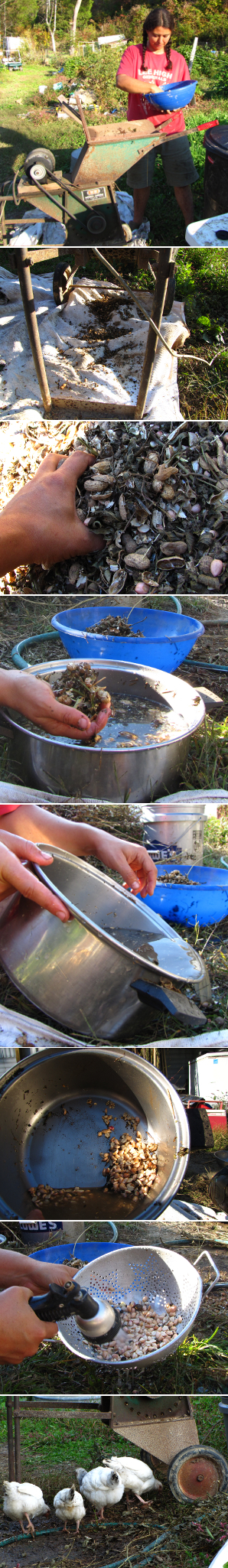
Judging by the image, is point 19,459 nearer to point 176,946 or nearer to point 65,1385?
point 176,946

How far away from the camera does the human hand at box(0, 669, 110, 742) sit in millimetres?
2080

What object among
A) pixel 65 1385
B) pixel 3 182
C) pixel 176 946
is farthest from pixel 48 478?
pixel 65 1385

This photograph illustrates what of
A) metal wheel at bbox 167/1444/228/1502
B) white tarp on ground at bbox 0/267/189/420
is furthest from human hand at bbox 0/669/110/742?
metal wheel at bbox 167/1444/228/1502

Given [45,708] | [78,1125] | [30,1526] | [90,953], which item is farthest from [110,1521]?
[45,708]

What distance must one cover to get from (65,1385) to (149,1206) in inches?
21.7

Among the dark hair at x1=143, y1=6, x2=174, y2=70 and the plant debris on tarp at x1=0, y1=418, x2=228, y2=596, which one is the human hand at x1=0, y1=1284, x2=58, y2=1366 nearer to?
the plant debris on tarp at x1=0, y1=418, x2=228, y2=596

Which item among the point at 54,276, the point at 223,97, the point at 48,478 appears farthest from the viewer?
the point at 48,478

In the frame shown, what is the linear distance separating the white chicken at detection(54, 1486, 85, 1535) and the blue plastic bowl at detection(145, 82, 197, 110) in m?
3.34

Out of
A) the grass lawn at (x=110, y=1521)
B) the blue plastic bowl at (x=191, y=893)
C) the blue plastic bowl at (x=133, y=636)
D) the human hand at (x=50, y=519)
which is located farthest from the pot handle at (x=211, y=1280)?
the human hand at (x=50, y=519)

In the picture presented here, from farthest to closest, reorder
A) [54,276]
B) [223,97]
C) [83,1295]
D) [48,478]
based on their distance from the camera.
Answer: [83,1295], [48,478], [54,276], [223,97]

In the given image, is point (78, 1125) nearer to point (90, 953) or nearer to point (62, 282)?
point (90, 953)

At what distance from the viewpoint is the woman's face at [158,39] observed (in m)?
1.67

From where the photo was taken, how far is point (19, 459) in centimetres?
209

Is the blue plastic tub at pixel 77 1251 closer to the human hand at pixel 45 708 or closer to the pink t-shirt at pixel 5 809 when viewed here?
the pink t-shirt at pixel 5 809
